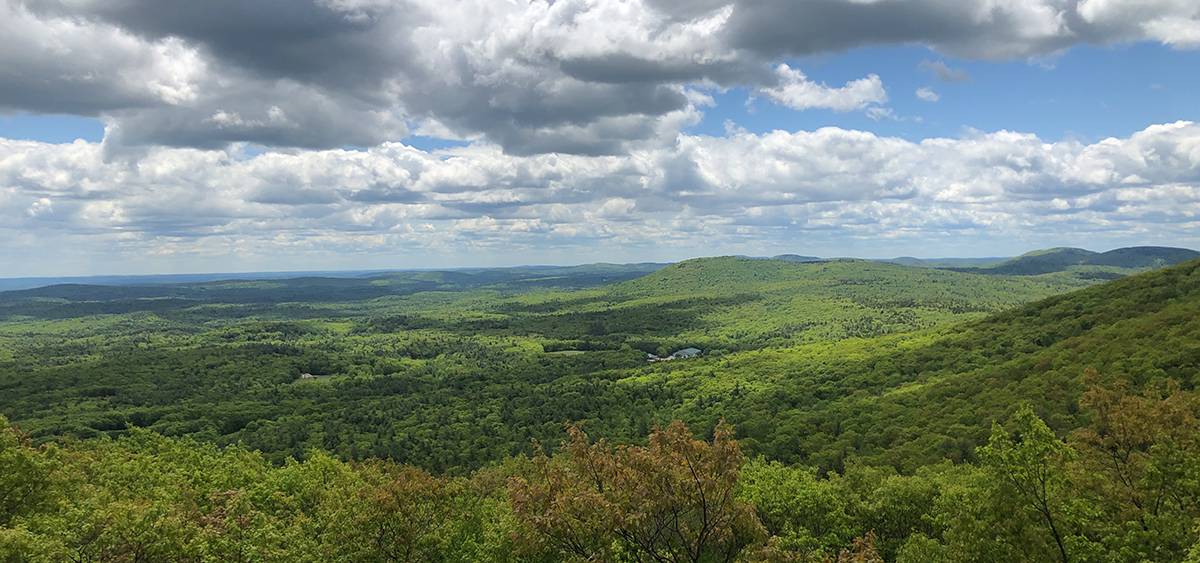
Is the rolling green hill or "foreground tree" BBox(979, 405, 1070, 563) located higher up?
"foreground tree" BBox(979, 405, 1070, 563)

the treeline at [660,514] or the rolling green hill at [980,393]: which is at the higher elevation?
→ the treeline at [660,514]

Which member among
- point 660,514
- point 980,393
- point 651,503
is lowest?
point 980,393

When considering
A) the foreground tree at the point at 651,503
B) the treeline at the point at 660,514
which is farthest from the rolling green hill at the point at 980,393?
the foreground tree at the point at 651,503

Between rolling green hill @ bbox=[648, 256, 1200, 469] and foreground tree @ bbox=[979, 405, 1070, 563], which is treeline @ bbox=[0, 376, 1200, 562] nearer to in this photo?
foreground tree @ bbox=[979, 405, 1070, 563]

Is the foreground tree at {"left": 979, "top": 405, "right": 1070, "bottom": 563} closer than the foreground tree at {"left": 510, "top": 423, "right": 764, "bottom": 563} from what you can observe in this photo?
No

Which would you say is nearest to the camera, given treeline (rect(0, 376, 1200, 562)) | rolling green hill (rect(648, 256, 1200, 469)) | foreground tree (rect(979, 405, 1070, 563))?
treeline (rect(0, 376, 1200, 562))

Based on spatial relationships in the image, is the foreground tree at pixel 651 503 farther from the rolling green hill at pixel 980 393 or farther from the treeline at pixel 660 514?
the rolling green hill at pixel 980 393

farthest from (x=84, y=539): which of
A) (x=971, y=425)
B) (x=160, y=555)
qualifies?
(x=971, y=425)

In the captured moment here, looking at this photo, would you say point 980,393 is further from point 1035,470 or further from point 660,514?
point 660,514

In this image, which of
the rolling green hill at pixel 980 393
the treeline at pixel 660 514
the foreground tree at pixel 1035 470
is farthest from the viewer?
the rolling green hill at pixel 980 393

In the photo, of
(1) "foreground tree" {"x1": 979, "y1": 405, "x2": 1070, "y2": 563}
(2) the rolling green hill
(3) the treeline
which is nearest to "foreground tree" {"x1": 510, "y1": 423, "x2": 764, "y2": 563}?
(3) the treeline

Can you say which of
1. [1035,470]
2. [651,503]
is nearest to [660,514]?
[651,503]
